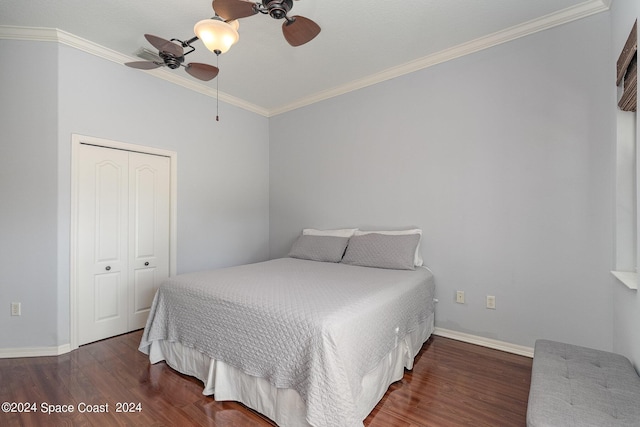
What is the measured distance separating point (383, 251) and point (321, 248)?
750 millimetres

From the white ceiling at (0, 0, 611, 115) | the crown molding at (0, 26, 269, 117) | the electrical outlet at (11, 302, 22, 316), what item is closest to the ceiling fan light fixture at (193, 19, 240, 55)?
the white ceiling at (0, 0, 611, 115)

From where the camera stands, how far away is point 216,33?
68.7 inches

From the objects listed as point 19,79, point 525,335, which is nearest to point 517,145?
point 525,335

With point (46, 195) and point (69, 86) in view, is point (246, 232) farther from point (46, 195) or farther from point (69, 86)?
point (69, 86)

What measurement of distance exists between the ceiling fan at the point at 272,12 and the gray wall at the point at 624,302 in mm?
1731

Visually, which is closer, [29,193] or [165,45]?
[165,45]

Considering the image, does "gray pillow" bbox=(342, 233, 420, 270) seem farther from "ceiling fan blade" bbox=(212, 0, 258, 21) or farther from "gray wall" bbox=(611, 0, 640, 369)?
"ceiling fan blade" bbox=(212, 0, 258, 21)

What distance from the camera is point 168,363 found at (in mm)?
2289

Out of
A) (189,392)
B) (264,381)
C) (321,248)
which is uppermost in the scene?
(321,248)

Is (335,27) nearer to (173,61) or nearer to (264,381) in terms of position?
(173,61)

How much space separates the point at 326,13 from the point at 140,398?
3.03 meters

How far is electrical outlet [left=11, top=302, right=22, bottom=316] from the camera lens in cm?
250

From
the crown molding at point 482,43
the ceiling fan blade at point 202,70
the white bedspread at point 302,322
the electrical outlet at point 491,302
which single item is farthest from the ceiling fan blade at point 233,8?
the electrical outlet at point 491,302

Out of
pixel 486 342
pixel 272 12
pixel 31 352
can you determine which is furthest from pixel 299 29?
pixel 31 352
